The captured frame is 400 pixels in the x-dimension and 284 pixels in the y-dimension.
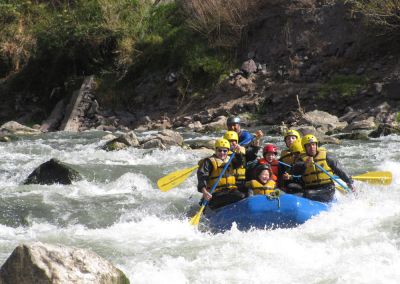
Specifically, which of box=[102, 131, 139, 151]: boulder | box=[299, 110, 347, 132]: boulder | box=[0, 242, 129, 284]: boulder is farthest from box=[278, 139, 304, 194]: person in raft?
box=[299, 110, 347, 132]: boulder

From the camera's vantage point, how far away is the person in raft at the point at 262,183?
7.24 m

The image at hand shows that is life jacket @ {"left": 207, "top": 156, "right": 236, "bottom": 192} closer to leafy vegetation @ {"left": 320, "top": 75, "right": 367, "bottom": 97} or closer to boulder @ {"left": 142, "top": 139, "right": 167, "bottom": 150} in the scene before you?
boulder @ {"left": 142, "top": 139, "right": 167, "bottom": 150}

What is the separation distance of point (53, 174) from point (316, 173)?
3925 millimetres

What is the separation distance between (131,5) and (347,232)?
17231 mm

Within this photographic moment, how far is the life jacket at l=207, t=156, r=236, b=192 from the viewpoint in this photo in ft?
24.5

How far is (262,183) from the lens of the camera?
7.27 metres

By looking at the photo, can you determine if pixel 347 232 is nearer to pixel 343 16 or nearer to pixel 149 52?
pixel 343 16

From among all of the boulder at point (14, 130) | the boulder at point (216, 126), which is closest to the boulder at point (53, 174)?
the boulder at point (216, 126)

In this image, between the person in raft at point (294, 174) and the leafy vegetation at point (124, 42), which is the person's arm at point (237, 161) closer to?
the person in raft at point (294, 174)

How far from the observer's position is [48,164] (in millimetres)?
9391

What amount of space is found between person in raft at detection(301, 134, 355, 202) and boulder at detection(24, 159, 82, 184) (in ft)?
11.6

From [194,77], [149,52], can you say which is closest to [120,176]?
[194,77]

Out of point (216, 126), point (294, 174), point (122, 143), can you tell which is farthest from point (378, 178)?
point (216, 126)

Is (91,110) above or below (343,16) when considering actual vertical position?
below
